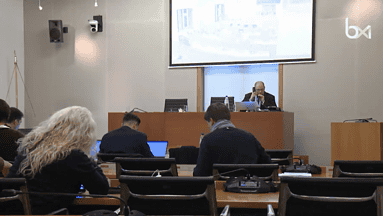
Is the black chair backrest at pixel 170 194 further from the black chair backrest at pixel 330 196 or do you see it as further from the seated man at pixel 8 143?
the seated man at pixel 8 143

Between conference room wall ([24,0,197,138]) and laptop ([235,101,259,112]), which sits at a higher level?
conference room wall ([24,0,197,138])

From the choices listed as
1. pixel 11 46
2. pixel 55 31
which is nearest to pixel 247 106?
pixel 55 31

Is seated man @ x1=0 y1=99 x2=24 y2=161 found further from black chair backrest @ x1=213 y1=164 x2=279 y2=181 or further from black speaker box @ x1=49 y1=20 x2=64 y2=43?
black speaker box @ x1=49 y1=20 x2=64 y2=43

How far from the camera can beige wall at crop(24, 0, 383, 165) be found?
680 centimetres

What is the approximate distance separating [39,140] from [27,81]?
7.07 m

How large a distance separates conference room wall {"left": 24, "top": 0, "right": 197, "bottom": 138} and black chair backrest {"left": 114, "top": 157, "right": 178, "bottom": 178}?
483cm

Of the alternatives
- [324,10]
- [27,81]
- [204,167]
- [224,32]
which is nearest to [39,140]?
[204,167]

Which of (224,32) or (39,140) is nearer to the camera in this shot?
(39,140)

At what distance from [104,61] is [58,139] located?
6.34 meters

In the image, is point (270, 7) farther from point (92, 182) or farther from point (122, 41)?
point (92, 182)

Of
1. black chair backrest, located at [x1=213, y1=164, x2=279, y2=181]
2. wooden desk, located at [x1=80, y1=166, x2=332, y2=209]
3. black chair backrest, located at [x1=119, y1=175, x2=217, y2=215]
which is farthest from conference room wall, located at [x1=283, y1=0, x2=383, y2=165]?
black chair backrest, located at [x1=119, y1=175, x2=217, y2=215]

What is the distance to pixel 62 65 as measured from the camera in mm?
8305

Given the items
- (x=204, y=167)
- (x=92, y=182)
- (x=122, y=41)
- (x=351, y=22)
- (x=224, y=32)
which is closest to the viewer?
(x=92, y=182)

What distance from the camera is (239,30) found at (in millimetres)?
7250
